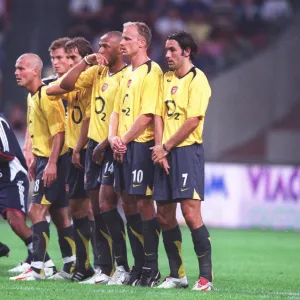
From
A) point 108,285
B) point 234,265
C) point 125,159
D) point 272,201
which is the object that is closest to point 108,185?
point 125,159

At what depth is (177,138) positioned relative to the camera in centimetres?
845

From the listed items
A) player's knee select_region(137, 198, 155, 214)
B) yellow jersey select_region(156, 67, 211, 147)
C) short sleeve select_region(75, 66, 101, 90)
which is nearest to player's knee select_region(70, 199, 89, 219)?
player's knee select_region(137, 198, 155, 214)

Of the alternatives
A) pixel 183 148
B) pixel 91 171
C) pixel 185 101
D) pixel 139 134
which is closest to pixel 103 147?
pixel 91 171

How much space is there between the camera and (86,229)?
9578mm

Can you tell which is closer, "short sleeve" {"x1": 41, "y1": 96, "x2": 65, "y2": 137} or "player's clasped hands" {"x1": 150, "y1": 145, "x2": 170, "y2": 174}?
"player's clasped hands" {"x1": 150, "y1": 145, "x2": 170, "y2": 174}

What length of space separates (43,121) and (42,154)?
0.33 meters

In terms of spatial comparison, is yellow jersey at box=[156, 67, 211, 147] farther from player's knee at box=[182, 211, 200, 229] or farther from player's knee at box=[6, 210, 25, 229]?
player's knee at box=[6, 210, 25, 229]

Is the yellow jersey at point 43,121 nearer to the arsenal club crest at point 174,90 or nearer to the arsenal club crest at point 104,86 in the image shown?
the arsenal club crest at point 104,86

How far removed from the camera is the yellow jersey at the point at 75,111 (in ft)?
31.2

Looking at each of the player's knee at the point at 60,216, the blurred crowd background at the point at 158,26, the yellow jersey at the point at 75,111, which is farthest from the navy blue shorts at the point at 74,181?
the blurred crowd background at the point at 158,26

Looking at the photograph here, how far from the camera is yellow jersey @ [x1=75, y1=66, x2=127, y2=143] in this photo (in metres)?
9.12

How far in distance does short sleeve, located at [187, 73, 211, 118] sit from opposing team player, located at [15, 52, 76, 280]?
165cm

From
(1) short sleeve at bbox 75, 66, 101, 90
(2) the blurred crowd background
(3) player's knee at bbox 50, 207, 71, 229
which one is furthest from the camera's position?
(2) the blurred crowd background

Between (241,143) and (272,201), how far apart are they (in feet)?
10.3
